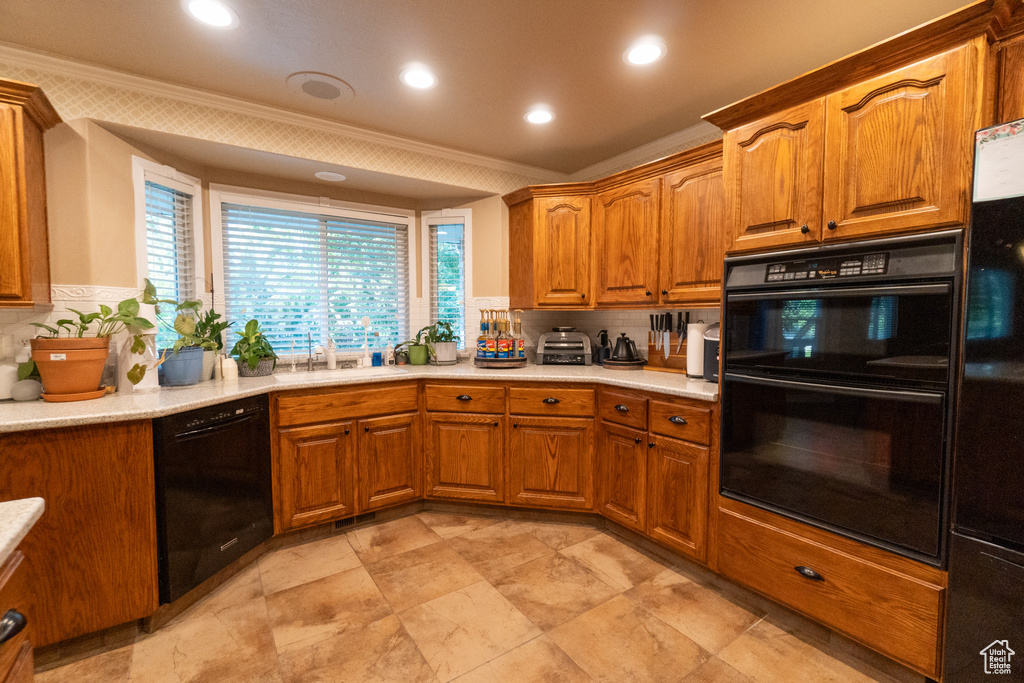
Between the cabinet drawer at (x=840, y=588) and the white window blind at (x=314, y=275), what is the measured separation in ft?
8.94

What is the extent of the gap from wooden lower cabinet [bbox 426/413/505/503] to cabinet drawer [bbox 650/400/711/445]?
38.4 inches

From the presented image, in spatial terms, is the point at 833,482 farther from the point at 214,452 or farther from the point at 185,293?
the point at 185,293

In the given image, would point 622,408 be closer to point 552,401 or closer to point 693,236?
point 552,401

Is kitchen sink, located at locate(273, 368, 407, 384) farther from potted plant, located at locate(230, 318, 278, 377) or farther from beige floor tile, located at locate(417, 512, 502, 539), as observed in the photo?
beige floor tile, located at locate(417, 512, 502, 539)

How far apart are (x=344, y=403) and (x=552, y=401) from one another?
1.25m

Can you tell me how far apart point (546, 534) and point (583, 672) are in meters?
1.07

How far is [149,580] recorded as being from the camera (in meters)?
1.84

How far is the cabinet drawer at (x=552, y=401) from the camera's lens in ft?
8.98

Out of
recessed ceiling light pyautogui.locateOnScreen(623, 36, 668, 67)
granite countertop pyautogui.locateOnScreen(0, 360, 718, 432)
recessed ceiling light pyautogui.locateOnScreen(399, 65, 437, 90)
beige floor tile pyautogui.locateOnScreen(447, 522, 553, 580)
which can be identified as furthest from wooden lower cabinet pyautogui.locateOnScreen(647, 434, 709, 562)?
recessed ceiling light pyautogui.locateOnScreen(399, 65, 437, 90)

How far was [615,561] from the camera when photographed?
2.42 m

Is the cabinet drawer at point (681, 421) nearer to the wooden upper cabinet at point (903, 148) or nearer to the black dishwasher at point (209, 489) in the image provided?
the wooden upper cabinet at point (903, 148)

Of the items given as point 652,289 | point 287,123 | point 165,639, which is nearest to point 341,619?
point 165,639

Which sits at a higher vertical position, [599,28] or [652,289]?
[599,28]

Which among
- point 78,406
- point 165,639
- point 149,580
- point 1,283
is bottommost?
point 165,639
